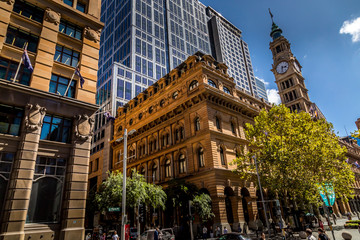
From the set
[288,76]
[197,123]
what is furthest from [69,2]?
[288,76]

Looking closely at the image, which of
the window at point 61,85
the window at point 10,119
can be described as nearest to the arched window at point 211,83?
the window at point 61,85

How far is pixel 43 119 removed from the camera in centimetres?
1736

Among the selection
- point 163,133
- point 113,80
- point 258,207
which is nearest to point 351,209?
point 258,207

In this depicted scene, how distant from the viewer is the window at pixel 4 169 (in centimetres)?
1434

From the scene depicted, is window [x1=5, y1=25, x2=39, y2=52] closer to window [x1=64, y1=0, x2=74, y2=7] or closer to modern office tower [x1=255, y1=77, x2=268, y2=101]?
window [x1=64, y1=0, x2=74, y2=7]

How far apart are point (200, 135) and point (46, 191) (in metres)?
22.4

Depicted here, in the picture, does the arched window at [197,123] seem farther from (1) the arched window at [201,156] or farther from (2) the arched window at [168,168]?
(2) the arched window at [168,168]

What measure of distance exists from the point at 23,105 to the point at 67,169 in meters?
5.62

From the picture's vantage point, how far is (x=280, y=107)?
3209 cm

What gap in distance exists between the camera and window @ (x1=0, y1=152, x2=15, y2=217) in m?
14.3

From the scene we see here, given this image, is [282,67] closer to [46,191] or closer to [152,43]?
[152,43]

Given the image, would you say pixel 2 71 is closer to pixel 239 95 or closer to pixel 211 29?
pixel 239 95

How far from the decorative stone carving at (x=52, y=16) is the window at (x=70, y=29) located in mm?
692

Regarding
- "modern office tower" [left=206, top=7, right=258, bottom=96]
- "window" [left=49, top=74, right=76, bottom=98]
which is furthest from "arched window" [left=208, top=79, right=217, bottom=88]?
"modern office tower" [left=206, top=7, right=258, bottom=96]
